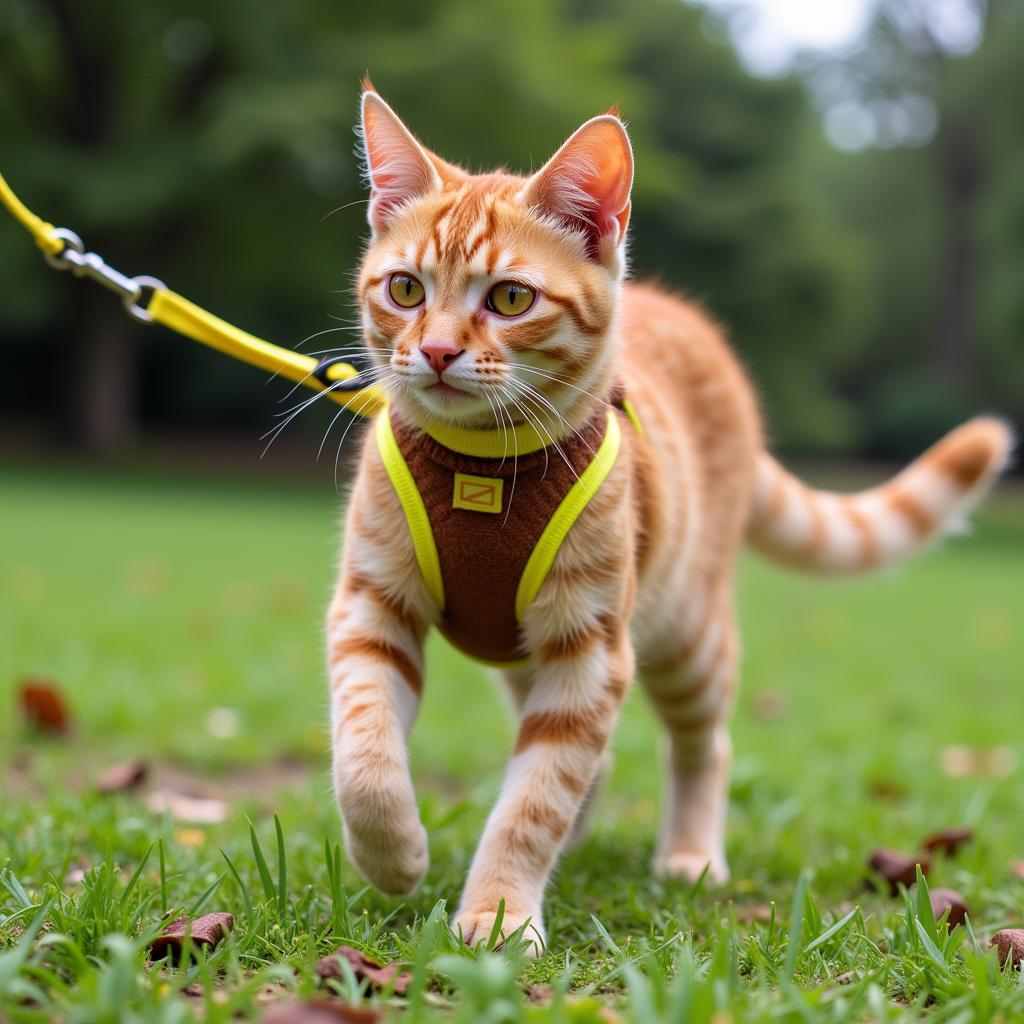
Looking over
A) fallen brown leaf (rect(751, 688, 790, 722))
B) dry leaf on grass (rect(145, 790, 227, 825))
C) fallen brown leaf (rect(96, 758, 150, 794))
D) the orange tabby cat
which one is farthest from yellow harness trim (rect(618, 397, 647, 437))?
fallen brown leaf (rect(751, 688, 790, 722))

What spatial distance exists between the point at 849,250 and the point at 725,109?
13.2ft

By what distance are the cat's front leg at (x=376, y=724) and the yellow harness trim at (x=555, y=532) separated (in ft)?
0.80

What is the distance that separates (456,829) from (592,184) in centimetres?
151

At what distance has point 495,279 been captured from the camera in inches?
80.0

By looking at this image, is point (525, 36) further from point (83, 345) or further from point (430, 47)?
point (83, 345)

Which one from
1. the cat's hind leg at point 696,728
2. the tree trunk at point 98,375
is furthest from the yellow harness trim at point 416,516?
the tree trunk at point 98,375

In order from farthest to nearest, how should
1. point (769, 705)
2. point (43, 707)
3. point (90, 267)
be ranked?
point (769, 705)
point (43, 707)
point (90, 267)

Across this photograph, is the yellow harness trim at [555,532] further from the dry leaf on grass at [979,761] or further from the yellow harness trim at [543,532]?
the dry leaf on grass at [979,761]

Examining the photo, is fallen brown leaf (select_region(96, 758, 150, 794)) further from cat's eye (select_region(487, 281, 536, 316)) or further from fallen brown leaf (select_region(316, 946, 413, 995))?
cat's eye (select_region(487, 281, 536, 316))

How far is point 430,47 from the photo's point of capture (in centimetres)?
1820

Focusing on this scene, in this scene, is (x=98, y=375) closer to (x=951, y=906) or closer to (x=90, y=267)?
(x=90, y=267)

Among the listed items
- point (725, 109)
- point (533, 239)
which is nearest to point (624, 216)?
point (533, 239)

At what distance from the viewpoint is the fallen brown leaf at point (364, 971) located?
1532 millimetres

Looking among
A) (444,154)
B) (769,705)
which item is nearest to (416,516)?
(769,705)
